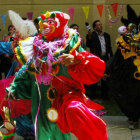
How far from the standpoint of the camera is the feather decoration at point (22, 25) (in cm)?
561

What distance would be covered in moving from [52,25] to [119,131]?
97.4 inches

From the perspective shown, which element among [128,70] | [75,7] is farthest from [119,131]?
[75,7]

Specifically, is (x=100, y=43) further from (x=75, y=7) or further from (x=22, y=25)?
(x=22, y=25)

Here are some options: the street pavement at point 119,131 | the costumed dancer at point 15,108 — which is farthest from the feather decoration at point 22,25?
the street pavement at point 119,131

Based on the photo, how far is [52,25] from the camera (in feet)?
14.6

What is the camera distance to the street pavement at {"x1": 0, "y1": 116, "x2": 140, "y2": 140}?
5.94 m

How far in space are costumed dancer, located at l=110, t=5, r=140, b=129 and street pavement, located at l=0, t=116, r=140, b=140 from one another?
0.16m

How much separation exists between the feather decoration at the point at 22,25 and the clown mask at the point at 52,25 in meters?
1.14

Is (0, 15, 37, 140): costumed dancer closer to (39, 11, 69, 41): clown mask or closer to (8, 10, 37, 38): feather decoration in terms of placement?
(8, 10, 37, 38): feather decoration

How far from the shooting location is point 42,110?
4.56 meters

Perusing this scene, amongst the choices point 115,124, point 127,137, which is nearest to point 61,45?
point 127,137

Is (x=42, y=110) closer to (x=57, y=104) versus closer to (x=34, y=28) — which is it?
(x=57, y=104)

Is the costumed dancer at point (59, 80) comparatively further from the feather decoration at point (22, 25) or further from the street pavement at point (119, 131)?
the street pavement at point (119, 131)

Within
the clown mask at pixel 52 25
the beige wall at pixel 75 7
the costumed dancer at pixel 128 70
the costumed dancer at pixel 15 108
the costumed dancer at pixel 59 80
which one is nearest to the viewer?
the costumed dancer at pixel 59 80
